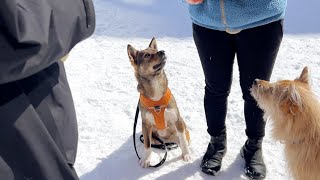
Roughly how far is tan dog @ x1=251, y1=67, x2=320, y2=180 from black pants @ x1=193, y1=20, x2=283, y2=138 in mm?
145

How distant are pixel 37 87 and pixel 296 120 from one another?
59.0 inches

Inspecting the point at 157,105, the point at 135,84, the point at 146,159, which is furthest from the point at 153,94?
the point at 135,84

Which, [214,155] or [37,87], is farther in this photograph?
[214,155]

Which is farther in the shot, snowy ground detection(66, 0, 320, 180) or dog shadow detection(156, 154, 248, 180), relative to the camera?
snowy ground detection(66, 0, 320, 180)

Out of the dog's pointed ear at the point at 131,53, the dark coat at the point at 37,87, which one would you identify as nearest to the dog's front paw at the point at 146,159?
the dog's pointed ear at the point at 131,53

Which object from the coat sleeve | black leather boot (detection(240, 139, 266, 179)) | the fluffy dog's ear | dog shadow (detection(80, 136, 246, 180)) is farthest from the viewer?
dog shadow (detection(80, 136, 246, 180))

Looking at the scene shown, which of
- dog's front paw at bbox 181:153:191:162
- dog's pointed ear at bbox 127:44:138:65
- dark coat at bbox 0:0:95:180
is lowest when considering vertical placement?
dog's front paw at bbox 181:153:191:162

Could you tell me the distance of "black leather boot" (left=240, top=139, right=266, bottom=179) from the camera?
2.88 meters

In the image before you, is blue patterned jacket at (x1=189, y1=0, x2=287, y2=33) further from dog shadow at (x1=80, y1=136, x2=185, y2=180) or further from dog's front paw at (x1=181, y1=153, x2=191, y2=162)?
dog shadow at (x1=80, y1=136, x2=185, y2=180)

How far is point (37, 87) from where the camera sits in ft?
4.25

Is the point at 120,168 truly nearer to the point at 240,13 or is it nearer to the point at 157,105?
the point at 157,105

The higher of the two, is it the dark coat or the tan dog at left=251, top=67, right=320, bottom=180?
the dark coat

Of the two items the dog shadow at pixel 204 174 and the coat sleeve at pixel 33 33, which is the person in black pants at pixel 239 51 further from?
the coat sleeve at pixel 33 33

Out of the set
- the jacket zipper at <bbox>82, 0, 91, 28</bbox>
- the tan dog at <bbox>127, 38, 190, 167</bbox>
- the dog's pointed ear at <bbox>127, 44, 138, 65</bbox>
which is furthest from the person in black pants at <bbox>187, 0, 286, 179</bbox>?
the jacket zipper at <bbox>82, 0, 91, 28</bbox>
